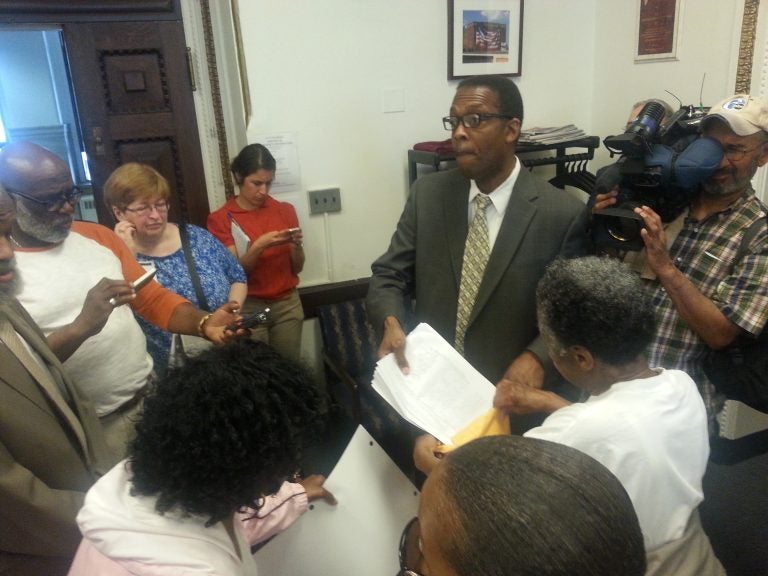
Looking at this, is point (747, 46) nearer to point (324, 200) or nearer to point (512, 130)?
point (512, 130)

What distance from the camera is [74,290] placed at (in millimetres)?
1341

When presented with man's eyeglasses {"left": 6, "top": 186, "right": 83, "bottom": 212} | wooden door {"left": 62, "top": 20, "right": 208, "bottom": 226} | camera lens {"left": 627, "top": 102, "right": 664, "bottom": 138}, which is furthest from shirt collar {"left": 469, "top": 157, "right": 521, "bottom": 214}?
wooden door {"left": 62, "top": 20, "right": 208, "bottom": 226}

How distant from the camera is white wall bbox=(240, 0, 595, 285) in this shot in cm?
250

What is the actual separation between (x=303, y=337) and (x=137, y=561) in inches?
85.1

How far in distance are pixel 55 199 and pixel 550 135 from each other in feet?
7.30

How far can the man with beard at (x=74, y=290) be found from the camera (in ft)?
4.20

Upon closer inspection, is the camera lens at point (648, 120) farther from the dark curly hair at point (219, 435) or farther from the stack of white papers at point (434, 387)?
the dark curly hair at point (219, 435)

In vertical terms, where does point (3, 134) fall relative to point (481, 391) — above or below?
above

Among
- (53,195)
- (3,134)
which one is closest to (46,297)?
(53,195)

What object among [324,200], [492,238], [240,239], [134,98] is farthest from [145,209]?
[492,238]

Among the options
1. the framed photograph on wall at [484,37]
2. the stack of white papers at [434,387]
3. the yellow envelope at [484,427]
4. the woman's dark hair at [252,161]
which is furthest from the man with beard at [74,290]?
the framed photograph on wall at [484,37]

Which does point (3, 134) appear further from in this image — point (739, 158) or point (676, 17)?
point (739, 158)

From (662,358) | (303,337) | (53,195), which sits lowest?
(303,337)

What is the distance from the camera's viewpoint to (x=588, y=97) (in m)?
3.00
